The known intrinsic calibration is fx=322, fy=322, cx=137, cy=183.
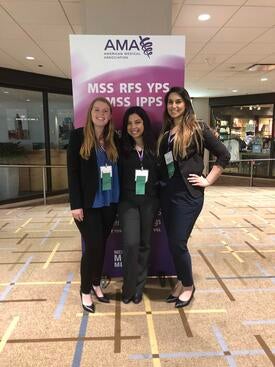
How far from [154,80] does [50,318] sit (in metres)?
1.98

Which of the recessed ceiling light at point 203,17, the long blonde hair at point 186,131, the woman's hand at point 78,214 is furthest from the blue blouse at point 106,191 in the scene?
the recessed ceiling light at point 203,17

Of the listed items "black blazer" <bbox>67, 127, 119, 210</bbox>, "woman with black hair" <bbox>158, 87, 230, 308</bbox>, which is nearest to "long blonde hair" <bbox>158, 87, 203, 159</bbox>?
"woman with black hair" <bbox>158, 87, 230, 308</bbox>

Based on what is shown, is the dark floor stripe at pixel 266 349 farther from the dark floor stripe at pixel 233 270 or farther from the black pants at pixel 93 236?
the black pants at pixel 93 236

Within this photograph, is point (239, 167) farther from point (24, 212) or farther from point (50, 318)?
point (50, 318)

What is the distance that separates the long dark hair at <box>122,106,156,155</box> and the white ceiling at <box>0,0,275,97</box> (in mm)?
1734

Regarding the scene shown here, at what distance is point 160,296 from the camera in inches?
104

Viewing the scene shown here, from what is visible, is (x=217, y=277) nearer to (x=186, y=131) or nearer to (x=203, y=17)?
(x=186, y=131)

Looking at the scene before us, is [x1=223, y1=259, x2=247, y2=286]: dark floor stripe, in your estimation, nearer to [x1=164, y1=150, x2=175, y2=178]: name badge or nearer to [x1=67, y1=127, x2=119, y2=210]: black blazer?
[x1=164, y1=150, x2=175, y2=178]: name badge

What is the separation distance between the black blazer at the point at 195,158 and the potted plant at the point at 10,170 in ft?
18.0

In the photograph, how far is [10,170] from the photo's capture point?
7.18 metres

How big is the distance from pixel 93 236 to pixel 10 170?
5.52 metres

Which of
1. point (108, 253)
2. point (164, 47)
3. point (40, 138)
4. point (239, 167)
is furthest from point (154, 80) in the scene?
point (239, 167)

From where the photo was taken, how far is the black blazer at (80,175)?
226 cm

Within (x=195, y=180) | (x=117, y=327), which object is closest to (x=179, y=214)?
(x=195, y=180)
